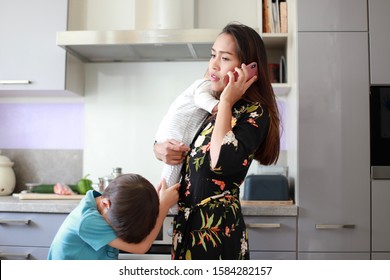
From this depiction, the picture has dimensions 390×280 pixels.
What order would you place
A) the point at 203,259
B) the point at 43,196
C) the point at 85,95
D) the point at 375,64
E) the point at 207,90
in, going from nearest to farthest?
the point at 203,259, the point at 207,90, the point at 375,64, the point at 43,196, the point at 85,95

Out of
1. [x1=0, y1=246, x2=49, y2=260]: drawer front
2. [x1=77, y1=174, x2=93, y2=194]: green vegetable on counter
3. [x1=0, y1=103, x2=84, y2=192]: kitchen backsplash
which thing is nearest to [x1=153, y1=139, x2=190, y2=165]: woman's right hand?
[x1=0, y1=246, x2=49, y2=260]: drawer front

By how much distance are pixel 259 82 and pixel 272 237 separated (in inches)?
39.4

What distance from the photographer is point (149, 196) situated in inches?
48.4

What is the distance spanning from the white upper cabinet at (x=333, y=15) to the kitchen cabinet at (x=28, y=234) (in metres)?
1.47

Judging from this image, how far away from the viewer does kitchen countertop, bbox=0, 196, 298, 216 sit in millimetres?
2057

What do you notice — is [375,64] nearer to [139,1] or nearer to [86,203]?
[139,1]

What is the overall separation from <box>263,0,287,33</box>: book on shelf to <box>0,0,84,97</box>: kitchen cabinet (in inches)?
42.3

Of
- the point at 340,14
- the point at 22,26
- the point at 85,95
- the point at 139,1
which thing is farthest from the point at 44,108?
the point at 340,14

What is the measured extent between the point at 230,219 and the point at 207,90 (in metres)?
0.40

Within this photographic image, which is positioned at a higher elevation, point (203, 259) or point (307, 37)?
point (307, 37)

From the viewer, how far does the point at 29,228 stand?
213 centimetres

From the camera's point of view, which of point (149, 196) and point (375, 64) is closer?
point (149, 196)

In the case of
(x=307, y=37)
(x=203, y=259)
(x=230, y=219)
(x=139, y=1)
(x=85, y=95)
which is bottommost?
(x=203, y=259)

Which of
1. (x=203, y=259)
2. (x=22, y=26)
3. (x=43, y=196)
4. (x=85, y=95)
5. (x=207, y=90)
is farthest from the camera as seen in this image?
(x=85, y=95)
